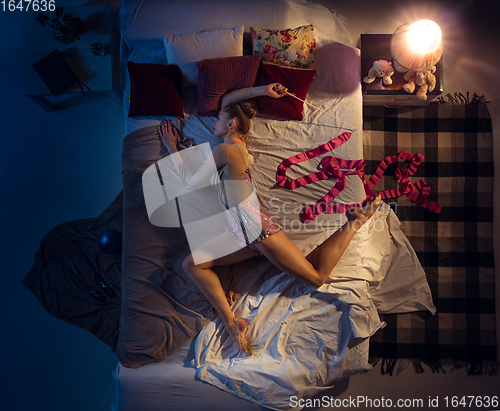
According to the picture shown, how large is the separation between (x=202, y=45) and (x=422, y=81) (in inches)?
67.5

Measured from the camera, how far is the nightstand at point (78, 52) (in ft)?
7.79

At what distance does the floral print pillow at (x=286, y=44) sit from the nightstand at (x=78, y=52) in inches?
49.1

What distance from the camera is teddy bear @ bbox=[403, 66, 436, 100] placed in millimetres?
2227

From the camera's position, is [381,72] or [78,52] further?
[78,52]

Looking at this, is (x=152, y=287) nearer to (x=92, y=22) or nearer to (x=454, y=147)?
(x=92, y=22)

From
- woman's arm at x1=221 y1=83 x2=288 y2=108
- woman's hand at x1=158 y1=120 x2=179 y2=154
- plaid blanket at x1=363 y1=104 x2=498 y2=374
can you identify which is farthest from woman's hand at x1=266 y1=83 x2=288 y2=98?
plaid blanket at x1=363 y1=104 x2=498 y2=374

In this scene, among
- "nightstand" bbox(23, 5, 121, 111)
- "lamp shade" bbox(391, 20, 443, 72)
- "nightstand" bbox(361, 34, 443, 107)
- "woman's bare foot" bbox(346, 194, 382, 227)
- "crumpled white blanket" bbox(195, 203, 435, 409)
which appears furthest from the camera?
"nightstand" bbox(23, 5, 121, 111)

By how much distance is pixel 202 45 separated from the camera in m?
2.21

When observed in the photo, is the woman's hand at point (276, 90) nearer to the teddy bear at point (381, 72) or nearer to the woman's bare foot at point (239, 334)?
the teddy bear at point (381, 72)

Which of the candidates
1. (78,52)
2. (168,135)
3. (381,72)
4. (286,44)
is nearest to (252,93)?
(286,44)

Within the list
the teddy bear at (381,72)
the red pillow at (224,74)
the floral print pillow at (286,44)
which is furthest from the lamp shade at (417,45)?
the red pillow at (224,74)

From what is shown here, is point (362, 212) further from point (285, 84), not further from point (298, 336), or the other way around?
point (285, 84)

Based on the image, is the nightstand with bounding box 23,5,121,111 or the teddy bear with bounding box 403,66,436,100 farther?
the nightstand with bounding box 23,5,121,111

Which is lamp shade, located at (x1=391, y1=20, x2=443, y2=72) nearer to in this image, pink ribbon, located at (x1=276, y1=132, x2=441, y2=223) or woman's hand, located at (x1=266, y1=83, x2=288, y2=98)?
pink ribbon, located at (x1=276, y1=132, x2=441, y2=223)
